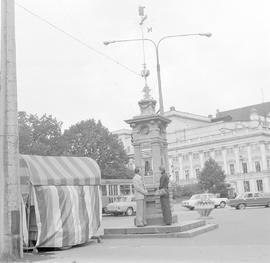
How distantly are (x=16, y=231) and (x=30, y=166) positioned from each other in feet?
7.83

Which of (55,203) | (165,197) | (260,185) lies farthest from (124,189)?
(260,185)

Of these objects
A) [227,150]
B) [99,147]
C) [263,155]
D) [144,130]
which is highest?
[227,150]

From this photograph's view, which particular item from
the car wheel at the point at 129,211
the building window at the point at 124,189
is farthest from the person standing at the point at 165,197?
the building window at the point at 124,189

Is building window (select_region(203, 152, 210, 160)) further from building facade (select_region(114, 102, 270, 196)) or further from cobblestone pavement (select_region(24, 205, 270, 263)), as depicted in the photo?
cobblestone pavement (select_region(24, 205, 270, 263))

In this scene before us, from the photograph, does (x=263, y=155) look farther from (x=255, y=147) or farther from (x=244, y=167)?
(x=244, y=167)

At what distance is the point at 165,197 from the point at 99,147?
53.9m

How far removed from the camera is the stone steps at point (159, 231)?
1603 centimetres

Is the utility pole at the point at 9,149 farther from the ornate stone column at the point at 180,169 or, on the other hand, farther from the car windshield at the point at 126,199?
the ornate stone column at the point at 180,169

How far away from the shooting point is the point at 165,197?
1667 centimetres

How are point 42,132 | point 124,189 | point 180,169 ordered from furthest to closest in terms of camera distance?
1. point 180,169
2. point 42,132
3. point 124,189

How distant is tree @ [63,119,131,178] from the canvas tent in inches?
2075

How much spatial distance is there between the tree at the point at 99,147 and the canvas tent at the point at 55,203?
52693 millimetres

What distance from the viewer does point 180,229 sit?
1612 centimetres

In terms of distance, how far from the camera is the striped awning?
14.5 metres
